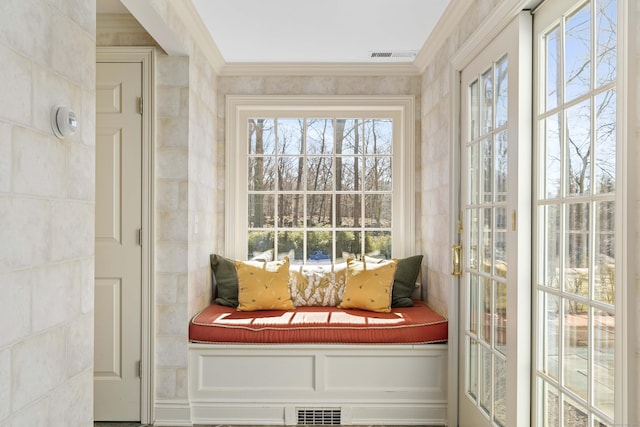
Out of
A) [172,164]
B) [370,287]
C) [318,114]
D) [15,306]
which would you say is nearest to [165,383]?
[172,164]

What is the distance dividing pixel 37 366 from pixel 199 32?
2.35m

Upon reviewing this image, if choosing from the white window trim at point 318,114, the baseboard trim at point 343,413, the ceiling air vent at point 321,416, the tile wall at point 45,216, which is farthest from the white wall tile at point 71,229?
the white window trim at point 318,114

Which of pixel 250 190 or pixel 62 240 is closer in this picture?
pixel 62 240

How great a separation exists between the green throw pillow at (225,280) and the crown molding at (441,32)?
203 cm

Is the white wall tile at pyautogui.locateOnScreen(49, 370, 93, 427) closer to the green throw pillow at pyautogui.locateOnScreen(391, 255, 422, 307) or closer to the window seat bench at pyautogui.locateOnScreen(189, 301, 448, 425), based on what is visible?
A: the window seat bench at pyautogui.locateOnScreen(189, 301, 448, 425)

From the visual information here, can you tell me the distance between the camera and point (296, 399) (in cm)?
317

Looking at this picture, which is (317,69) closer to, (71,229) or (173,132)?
(173,132)

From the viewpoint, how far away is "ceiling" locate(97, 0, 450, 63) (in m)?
2.89

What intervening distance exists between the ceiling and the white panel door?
1.65 ft

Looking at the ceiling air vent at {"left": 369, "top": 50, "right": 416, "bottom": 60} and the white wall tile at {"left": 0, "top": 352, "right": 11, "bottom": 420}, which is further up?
the ceiling air vent at {"left": 369, "top": 50, "right": 416, "bottom": 60}

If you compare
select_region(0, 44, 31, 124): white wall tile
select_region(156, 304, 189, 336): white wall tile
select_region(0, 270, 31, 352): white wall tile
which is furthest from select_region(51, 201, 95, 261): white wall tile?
select_region(156, 304, 189, 336): white wall tile

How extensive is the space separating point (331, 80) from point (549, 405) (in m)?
Answer: 2.81

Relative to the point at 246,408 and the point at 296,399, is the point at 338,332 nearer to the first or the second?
the point at 296,399

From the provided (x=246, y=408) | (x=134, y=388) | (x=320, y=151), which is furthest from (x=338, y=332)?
(x=320, y=151)
